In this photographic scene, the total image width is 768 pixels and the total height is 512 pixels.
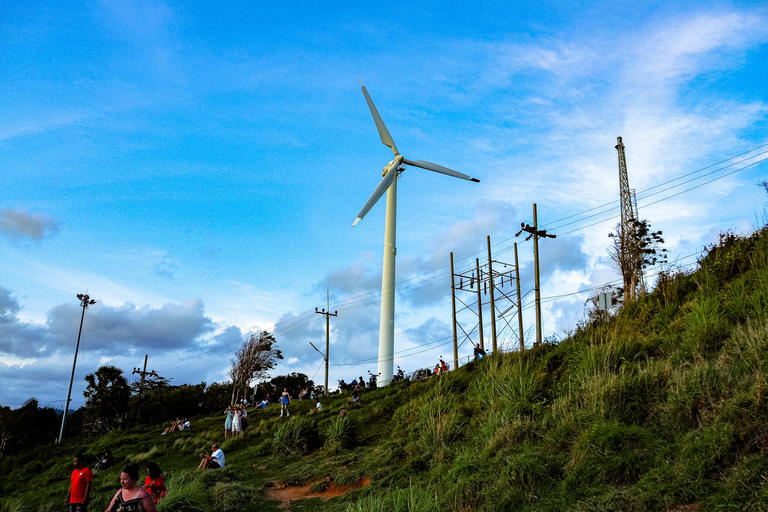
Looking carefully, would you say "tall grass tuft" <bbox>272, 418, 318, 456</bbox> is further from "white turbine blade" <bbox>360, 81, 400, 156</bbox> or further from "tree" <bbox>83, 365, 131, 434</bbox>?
"tree" <bbox>83, 365, 131, 434</bbox>

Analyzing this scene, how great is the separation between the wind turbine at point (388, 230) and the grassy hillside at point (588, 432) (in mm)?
17288

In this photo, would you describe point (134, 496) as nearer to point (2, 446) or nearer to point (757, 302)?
point (757, 302)

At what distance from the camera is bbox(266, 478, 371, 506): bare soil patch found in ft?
46.0

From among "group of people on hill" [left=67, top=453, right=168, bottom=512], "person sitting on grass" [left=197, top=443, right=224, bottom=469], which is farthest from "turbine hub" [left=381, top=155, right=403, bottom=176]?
"group of people on hill" [left=67, top=453, right=168, bottom=512]

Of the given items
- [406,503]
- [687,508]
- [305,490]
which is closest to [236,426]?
[305,490]

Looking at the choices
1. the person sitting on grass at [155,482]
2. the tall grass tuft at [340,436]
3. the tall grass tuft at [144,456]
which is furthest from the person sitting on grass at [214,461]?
the tall grass tuft at [144,456]

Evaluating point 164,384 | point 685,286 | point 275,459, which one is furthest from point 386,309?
point 164,384

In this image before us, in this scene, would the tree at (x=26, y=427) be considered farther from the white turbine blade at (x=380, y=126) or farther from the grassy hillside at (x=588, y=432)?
the white turbine blade at (x=380, y=126)

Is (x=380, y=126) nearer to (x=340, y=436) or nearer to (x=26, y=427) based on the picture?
(x=340, y=436)

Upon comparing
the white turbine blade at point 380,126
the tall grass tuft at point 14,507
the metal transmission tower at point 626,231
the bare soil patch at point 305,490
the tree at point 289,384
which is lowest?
the tall grass tuft at point 14,507

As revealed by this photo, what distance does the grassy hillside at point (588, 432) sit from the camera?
846 centimetres

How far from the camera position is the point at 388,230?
40.4 meters

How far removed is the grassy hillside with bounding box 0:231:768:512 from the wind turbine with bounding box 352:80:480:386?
17288mm

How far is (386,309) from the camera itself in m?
38.4
